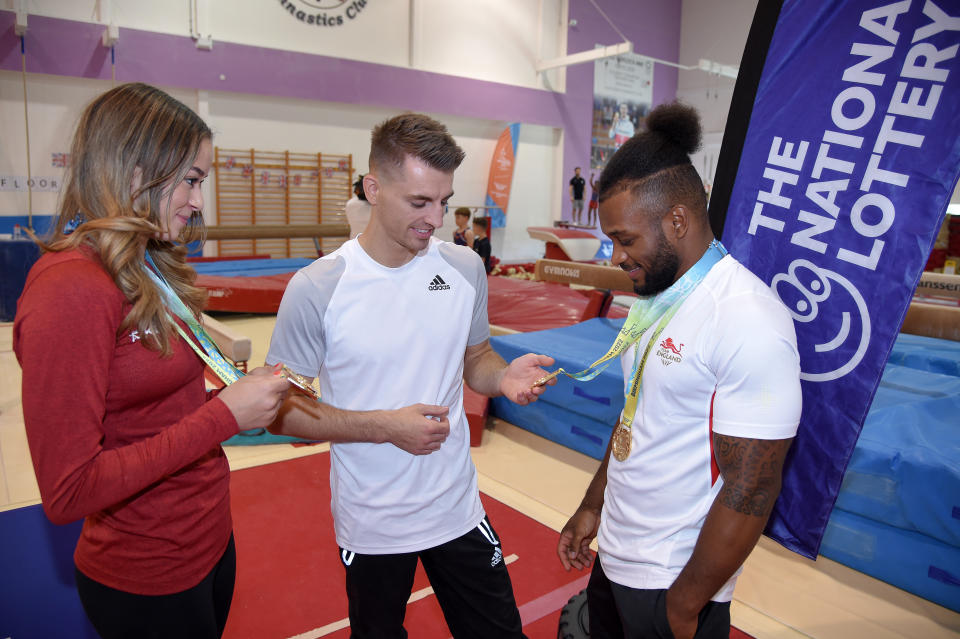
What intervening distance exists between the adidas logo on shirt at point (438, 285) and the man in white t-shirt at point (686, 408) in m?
0.48

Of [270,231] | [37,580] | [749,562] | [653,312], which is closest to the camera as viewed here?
[653,312]

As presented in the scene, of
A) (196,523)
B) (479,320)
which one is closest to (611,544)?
(479,320)

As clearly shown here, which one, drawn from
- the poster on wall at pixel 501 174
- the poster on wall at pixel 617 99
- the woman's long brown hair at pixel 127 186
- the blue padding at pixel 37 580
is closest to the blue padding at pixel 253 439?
the blue padding at pixel 37 580

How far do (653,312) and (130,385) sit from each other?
1067 mm

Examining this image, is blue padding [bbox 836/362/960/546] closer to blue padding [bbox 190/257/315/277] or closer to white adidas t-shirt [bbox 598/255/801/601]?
white adidas t-shirt [bbox 598/255/801/601]

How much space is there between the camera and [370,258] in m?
1.73

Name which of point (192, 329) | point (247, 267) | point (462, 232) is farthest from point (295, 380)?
point (247, 267)

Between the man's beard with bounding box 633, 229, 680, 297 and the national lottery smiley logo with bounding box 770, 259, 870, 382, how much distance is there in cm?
59

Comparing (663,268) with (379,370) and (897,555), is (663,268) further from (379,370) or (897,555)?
(897,555)

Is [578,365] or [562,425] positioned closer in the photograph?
[578,365]

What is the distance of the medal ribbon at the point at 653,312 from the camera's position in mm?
1385

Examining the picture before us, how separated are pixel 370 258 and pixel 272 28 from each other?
10824 millimetres

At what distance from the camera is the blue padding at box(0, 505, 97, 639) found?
2215 mm

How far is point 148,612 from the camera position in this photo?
1.30m
